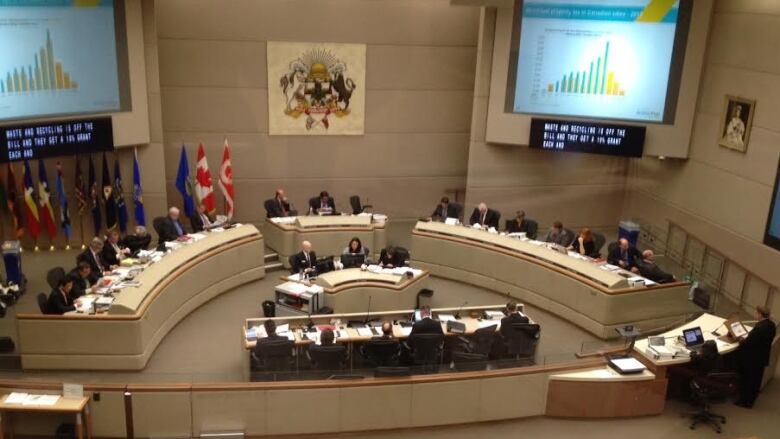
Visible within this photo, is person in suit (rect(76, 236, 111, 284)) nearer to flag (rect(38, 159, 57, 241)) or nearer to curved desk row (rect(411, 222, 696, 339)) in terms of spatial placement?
flag (rect(38, 159, 57, 241))

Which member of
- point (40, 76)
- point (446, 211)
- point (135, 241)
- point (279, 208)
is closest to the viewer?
point (135, 241)

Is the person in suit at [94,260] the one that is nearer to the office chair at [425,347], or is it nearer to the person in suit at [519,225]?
the office chair at [425,347]

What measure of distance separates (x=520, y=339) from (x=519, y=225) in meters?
4.26

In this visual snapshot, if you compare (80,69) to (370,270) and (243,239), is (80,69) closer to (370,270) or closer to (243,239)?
(243,239)

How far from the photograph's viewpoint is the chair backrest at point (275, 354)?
923 cm

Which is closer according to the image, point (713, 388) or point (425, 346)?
point (713, 388)

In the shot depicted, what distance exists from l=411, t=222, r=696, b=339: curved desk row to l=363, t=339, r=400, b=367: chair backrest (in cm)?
373

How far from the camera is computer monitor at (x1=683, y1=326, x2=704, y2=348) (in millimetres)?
9844

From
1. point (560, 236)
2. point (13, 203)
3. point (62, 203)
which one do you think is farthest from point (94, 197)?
point (560, 236)

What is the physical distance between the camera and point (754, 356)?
976 cm

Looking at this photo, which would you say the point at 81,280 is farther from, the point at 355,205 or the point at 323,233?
the point at 355,205

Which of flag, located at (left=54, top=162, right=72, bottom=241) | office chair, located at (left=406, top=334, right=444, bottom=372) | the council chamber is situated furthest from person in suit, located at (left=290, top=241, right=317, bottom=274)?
flag, located at (left=54, top=162, right=72, bottom=241)

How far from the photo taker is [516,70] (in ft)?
49.2

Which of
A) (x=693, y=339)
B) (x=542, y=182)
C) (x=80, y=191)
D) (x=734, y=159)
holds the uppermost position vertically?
(x=734, y=159)
